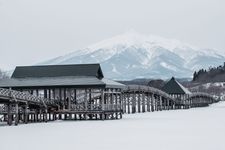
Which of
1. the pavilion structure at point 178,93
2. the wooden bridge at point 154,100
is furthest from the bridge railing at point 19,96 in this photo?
the pavilion structure at point 178,93

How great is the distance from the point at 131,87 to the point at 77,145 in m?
44.8

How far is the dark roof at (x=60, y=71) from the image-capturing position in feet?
187

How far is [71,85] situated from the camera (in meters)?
54.4

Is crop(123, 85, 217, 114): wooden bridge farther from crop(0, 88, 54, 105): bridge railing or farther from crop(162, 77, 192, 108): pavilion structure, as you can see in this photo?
crop(0, 88, 54, 105): bridge railing

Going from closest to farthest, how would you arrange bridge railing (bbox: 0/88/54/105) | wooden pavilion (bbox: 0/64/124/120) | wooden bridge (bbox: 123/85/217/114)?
bridge railing (bbox: 0/88/54/105) < wooden pavilion (bbox: 0/64/124/120) < wooden bridge (bbox: 123/85/217/114)

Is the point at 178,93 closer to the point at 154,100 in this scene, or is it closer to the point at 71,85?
the point at 154,100

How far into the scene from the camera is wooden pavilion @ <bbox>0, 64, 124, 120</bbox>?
54375 millimetres

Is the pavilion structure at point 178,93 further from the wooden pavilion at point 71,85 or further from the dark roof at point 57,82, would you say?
the dark roof at point 57,82

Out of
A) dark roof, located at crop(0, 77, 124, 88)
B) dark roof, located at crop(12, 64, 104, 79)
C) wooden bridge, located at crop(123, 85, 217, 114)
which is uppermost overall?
dark roof, located at crop(12, 64, 104, 79)

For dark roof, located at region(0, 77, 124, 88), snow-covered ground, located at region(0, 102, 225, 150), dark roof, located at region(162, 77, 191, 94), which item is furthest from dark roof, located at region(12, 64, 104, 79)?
dark roof, located at region(162, 77, 191, 94)

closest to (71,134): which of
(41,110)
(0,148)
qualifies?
(0,148)

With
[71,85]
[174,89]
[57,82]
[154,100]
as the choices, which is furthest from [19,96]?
[154,100]

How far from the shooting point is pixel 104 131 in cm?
3803

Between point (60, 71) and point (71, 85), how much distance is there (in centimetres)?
420
